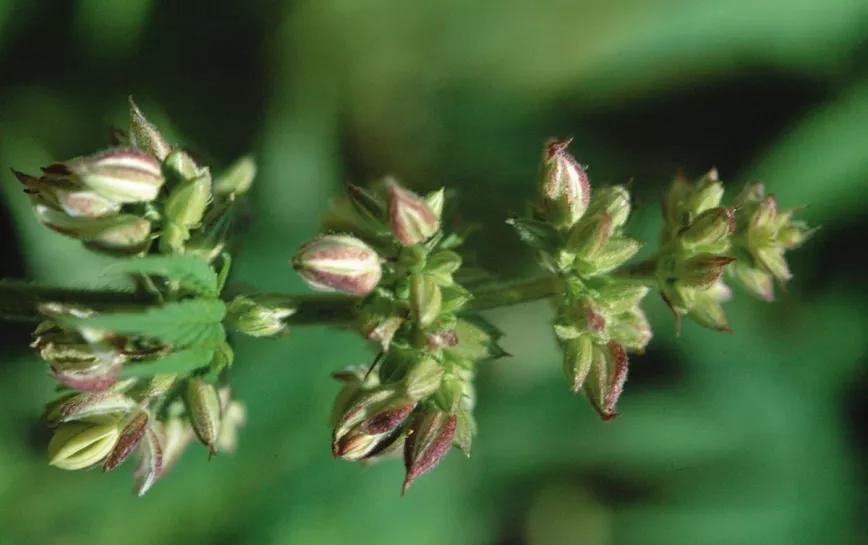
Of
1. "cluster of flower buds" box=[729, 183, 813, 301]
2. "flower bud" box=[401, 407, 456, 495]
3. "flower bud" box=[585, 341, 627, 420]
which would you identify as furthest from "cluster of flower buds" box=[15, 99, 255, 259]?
"cluster of flower buds" box=[729, 183, 813, 301]

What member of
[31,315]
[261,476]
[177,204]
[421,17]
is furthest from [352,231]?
[421,17]

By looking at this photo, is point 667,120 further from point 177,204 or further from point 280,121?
point 177,204

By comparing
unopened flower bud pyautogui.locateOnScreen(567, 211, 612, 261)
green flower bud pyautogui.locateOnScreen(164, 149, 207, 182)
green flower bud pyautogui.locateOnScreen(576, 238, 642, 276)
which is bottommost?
green flower bud pyautogui.locateOnScreen(576, 238, 642, 276)

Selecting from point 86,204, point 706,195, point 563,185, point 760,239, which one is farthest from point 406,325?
point 760,239

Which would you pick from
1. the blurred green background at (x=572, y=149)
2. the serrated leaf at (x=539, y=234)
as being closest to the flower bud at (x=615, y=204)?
the serrated leaf at (x=539, y=234)

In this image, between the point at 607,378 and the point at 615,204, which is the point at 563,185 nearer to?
the point at 615,204

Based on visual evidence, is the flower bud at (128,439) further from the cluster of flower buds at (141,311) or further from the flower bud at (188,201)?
the flower bud at (188,201)

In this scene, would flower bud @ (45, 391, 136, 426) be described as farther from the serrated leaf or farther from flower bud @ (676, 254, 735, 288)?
flower bud @ (676, 254, 735, 288)
